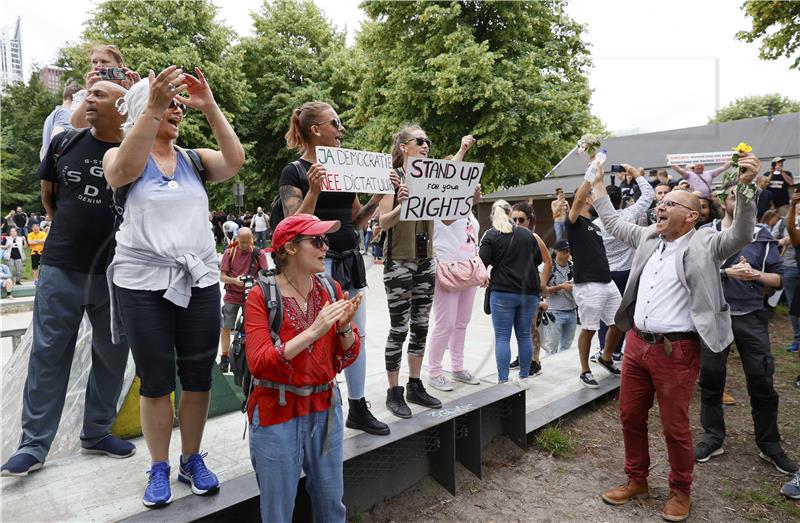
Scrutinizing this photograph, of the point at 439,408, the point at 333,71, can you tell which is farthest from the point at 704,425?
the point at 333,71

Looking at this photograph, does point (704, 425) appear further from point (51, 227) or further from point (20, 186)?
point (20, 186)

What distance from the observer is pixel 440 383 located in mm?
4211

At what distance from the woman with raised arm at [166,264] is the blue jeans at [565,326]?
4.69 m

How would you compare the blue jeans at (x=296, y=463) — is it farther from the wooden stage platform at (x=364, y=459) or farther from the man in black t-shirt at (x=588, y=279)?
the man in black t-shirt at (x=588, y=279)

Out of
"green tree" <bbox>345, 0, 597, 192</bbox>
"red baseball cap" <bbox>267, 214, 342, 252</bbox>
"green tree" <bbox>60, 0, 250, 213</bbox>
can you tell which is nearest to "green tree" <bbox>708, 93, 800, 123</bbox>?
"green tree" <bbox>345, 0, 597, 192</bbox>

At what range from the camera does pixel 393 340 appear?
3604mm

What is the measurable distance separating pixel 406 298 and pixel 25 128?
3886 cm

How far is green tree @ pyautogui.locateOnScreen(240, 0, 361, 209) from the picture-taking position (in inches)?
968

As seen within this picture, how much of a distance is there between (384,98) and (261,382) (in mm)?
17333

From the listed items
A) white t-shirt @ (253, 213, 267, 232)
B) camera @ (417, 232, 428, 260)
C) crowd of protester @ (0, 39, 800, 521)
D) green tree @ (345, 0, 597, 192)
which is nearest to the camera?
crowd of protester @ (0, 39, 800, 521)

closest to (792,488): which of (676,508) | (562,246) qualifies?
(676,508)

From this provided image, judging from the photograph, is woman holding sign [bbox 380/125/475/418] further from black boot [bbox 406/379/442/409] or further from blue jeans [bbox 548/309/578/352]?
blue jeans [bbox 548/309/578/352]

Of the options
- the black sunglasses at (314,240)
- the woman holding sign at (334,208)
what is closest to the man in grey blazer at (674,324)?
the woman holding sign at (334,208)

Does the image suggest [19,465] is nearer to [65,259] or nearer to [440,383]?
[65,259]
